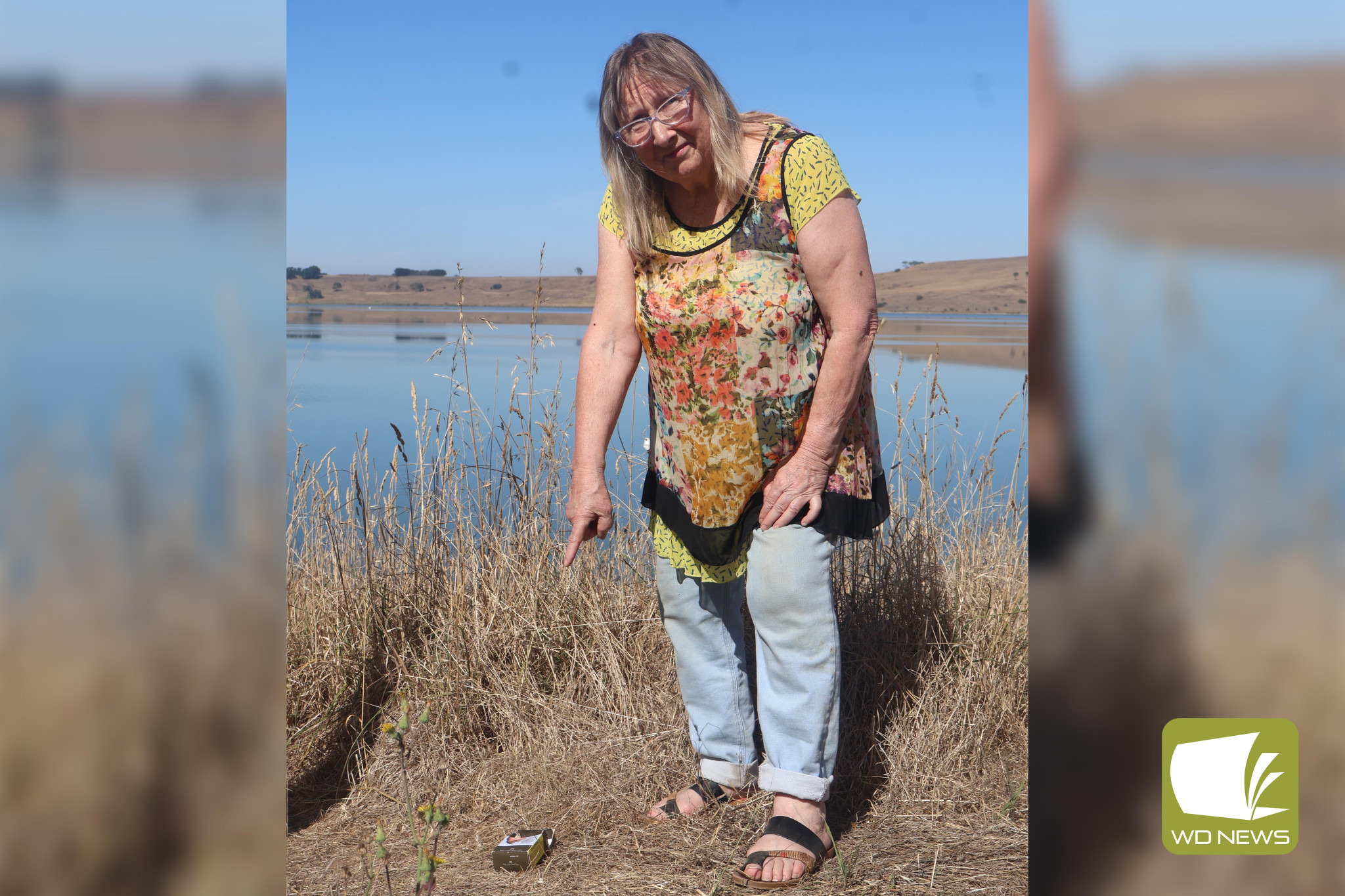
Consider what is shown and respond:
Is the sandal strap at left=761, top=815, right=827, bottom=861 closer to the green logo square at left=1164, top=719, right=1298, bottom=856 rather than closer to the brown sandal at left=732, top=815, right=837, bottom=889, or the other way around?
the brown sandal at left=732, top=815, right=837, bottom=889

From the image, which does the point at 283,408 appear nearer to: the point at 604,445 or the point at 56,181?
the point at 56,181

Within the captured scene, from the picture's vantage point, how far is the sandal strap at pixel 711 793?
8.03 ft

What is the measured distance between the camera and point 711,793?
2.45 meters

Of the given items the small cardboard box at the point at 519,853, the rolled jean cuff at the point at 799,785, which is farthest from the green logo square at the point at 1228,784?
the small cardboard box at the point at 519,853

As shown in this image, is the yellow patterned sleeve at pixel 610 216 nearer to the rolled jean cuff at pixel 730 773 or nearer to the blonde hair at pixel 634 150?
the blonde hair at pixel 634 150

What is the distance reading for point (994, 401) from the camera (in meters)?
5.45

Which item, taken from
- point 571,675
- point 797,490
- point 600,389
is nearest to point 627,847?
point 571,675

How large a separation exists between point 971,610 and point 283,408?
2671 mm

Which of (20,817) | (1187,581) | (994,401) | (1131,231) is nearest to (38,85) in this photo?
(20,817)

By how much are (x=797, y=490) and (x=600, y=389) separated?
0.59 m

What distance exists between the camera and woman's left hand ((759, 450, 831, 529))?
204cm

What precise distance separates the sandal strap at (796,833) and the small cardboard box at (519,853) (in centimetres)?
59

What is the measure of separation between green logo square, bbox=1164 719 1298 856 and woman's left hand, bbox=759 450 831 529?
1184 mm

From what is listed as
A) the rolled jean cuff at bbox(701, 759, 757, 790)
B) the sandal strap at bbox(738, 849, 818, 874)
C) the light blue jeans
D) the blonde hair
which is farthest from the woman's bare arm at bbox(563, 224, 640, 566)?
the sandal strap at bbox(738, 849, 818, 874)
